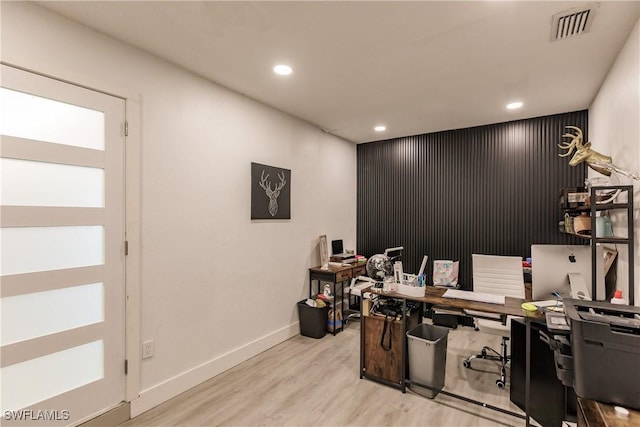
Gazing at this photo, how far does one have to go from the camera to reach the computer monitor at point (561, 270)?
246 centimetres

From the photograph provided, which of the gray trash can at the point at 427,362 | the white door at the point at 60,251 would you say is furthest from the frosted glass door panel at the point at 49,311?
the gray trash can at the point at 427,362

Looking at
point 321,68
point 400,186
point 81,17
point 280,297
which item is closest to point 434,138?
point 400,186

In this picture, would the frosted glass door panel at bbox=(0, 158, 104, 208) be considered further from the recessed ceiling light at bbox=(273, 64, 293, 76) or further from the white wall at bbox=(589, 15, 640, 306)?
the white wall at bbox=(589, 15, 640, 306)

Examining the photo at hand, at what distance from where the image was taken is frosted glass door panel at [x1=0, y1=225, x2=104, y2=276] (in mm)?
1802

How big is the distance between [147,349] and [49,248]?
3.24 feet

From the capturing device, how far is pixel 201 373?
9.13 feet

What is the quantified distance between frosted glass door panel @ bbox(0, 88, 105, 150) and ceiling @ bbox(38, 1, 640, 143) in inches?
22.4

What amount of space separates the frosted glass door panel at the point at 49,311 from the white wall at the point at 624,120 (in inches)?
136

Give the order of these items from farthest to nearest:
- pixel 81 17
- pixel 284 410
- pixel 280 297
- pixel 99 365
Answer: pixel 280 297
pixel 284 410
pixel 99 365
pixel 81 17

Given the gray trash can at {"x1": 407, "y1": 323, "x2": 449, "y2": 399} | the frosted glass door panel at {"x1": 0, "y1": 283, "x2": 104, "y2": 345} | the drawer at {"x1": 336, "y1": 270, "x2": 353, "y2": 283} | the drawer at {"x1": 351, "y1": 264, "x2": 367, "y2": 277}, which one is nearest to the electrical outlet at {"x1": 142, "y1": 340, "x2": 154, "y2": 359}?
the frosted glass door panel at {"x1": 0, "y1": 283, "x2": 104, "y2": 345}

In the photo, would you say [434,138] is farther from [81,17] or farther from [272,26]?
[81,17]

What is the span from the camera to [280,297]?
146 inches

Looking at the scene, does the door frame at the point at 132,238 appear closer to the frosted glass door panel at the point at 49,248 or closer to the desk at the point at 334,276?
the frosted glass door panel at the point at 49,248

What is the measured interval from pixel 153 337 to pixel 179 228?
2.79ft
